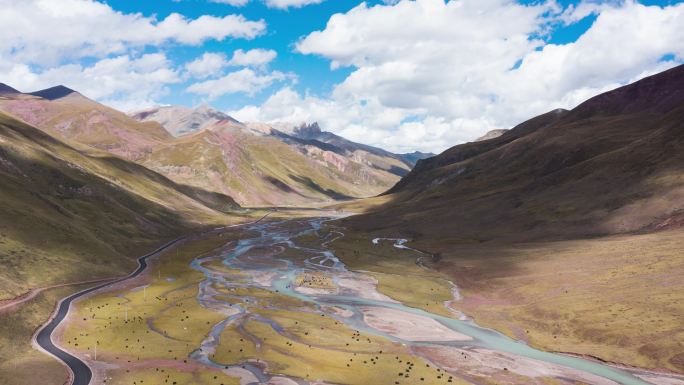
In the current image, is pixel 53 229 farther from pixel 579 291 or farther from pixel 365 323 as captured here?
pixel 579 291

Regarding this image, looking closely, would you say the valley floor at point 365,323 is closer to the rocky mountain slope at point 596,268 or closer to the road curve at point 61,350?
the rocky mountain slope at point 596,268

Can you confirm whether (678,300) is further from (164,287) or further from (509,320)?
(164,287)

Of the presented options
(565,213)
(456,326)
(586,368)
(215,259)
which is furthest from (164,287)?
(565,213)

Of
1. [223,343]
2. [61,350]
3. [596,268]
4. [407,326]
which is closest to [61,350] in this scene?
[61,350]

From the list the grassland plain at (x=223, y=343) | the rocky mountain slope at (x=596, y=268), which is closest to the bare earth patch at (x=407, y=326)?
the grassland plain at (x=223, y=343)

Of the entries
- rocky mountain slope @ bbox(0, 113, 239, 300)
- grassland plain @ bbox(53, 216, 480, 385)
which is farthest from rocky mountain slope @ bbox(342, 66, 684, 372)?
rocky mountain slope @ bbox(0, 113, 239, 300)

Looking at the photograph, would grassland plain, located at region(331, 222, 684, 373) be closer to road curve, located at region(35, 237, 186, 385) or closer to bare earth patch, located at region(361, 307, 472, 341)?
bare earth patch, located at region(361, 307, 472, 341)
